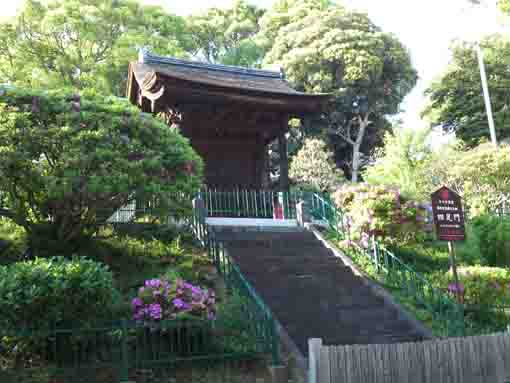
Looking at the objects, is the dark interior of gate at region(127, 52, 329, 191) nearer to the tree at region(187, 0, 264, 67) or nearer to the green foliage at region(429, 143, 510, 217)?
the green foliage at region(429, 143, 510, 217)

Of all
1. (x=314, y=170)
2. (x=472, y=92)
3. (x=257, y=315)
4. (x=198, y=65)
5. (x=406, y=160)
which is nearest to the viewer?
(x=257, y=315)

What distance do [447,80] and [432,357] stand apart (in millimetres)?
27544

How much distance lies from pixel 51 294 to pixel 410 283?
6752 mm

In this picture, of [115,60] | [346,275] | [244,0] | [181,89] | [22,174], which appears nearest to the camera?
[22,174]

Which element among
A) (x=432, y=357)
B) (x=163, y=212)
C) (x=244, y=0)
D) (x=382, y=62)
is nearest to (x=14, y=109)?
(x=163, y=212)

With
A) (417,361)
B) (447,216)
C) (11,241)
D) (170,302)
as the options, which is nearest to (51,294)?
(170,302)

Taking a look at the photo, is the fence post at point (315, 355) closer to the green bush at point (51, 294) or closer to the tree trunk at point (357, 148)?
the green bush at point (51, 294)

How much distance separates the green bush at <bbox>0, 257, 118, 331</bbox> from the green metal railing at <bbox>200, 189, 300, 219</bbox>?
8.42 m

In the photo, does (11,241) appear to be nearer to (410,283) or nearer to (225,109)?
(410,283)

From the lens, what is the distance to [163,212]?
10.6 metres

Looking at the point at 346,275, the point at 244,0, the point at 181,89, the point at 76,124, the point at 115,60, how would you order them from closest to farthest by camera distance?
1. the point at 76,124
2. the point at 346,275
3. the point at 181,89
4. the point at 115,60
5. the point at 244,0

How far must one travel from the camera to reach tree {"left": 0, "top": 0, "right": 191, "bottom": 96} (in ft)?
87.6

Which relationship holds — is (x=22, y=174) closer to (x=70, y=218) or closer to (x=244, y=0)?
(x=70, y=218)

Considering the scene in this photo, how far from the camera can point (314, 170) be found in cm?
2609
